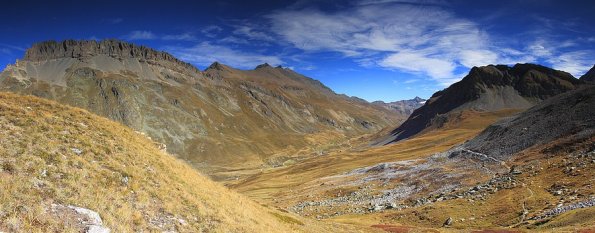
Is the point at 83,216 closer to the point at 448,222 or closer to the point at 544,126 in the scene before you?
the point at 448,222

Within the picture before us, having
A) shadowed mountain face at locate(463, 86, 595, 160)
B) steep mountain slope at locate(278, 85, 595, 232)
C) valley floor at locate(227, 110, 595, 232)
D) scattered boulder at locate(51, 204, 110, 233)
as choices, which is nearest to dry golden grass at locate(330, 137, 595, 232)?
valley floor at locate(227, 110, 595, 232)

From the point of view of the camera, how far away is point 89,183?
718 inches

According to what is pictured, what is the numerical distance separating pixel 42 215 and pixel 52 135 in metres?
10.1

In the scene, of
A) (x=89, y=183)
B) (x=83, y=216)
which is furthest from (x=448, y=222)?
(x=83, y=216)

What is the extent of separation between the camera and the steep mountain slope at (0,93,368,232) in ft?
47.9

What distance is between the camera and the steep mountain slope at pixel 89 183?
14.6 metres

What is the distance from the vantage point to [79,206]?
1563 centimetres

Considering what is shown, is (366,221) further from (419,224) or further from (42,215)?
(42,215)

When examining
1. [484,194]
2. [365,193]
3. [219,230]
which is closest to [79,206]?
[219,230]

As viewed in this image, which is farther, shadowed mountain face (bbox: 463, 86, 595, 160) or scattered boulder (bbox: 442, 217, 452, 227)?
shadowed mountain face (bbox: 463, 86, 595, 160)

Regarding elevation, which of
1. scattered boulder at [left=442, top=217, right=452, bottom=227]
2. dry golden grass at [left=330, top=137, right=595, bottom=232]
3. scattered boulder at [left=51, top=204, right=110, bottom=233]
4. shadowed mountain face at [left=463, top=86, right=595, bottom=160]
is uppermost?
shadowed mountain face at [left=463, top=86, right=595, bottom=160]

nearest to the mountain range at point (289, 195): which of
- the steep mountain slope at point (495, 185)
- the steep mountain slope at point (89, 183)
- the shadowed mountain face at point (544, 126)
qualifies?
the steep mountain slope at point (89, 183)

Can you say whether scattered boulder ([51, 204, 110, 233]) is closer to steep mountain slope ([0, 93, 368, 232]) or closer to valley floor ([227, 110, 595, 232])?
steep mountain slope ([0, 93, 368, 232])

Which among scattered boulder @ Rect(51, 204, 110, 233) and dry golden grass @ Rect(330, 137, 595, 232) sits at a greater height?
scattered boulder @ Rect(51, 204, 110, 233)
